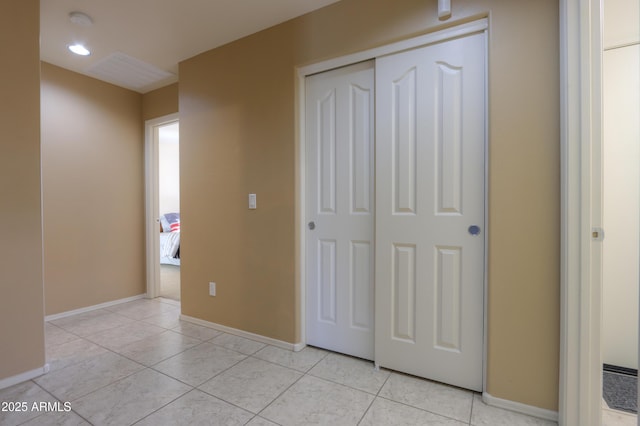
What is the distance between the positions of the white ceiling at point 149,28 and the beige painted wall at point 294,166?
13cm

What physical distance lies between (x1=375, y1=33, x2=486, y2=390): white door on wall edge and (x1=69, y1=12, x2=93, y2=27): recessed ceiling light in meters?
2.09

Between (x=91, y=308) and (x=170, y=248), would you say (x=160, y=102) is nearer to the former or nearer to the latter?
(x=91, y=308)

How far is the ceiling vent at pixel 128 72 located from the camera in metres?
2.79

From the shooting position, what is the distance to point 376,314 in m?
1.97

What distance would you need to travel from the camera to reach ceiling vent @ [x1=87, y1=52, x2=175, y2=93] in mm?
2789

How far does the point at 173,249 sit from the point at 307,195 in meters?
4.11

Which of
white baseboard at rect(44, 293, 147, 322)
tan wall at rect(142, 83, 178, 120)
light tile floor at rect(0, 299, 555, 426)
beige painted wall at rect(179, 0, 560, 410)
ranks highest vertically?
tan wall at rect(142, 83, 178, 120)

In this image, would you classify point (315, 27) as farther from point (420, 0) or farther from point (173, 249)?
point (173, 249)

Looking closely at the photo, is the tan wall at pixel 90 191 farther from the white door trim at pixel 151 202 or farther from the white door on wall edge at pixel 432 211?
the white door on wall edge at pixel 432 211

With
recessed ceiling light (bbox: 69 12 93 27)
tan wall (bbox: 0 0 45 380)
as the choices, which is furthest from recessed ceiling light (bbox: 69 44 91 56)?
tan wall (bbox: 0 0 45 380)

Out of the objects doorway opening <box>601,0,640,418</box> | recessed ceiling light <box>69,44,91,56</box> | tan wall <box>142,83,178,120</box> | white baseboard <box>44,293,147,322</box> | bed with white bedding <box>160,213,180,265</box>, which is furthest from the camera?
bed with white bedding <box>160,213,180,265</box>

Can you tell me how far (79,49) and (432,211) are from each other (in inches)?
124

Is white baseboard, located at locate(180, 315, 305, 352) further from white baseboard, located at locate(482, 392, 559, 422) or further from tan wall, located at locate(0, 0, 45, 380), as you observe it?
white baseboard, located at locate(482, 392, 559, 422)

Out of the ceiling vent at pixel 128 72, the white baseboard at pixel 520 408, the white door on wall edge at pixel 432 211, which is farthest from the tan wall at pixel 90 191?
the white baseboard at pixel 520 408
